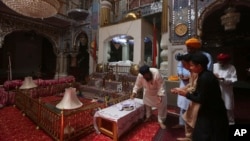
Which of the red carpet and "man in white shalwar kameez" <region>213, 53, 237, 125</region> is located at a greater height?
"man in white shalwar kameez" <region>213, 53, 237, 125</region>

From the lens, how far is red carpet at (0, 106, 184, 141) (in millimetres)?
2730

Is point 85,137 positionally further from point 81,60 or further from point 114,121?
point 81,60

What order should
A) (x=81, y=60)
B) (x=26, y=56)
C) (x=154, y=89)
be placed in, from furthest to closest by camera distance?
(x=26, y=56), (x=81, y=60), (x=154, y=89)

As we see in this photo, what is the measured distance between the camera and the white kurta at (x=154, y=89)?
3.06 m

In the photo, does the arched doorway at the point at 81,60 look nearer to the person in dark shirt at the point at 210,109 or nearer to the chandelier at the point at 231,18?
the chandelier at the point at 231,18

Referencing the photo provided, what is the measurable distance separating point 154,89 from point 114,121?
1110 mm

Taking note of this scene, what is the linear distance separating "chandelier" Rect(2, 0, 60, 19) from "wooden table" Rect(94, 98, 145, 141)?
114 inches

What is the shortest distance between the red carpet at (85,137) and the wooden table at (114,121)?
0.13m

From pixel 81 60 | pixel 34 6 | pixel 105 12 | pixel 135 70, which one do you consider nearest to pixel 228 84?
pixel 135 70

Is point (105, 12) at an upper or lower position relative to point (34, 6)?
upper

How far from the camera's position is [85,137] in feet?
9.20

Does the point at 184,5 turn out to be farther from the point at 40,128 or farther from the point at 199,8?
the point at 40,128

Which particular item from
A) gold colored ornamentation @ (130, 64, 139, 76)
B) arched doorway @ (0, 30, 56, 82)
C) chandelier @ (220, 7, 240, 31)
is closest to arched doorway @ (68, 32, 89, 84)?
arched doorway @ (0, 30, 56, 82)

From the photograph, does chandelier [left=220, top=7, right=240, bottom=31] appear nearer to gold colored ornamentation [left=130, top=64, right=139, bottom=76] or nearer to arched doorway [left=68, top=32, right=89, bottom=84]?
gold colored ornamentation [left=130, top=64, right=139, bottom=76]
